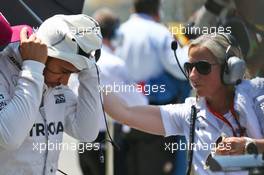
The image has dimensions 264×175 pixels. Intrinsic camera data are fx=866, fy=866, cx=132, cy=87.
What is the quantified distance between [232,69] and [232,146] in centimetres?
30

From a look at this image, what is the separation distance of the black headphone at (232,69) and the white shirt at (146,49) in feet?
6.62

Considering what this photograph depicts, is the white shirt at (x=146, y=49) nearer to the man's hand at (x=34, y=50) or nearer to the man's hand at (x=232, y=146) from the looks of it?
the man's hand at (x=232, y=146)

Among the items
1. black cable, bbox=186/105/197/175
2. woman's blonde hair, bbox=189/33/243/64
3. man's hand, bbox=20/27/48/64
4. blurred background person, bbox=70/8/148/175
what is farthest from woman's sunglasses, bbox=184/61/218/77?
blurred background person, bbox=70/8/148/175

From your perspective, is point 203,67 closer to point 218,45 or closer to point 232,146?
point 218,45

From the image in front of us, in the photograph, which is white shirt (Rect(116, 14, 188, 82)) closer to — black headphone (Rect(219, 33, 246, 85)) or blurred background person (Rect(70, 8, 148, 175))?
blurred background person (Rect(70, 8, 148, 175))

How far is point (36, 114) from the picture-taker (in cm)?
300

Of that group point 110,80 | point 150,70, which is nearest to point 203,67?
point 110,80

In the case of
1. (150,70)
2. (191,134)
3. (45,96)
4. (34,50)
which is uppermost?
(34,50)

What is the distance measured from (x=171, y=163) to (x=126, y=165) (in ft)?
1.55

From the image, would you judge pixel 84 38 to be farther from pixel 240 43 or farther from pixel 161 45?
pixel 161 45

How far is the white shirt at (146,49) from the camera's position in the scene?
5594mm

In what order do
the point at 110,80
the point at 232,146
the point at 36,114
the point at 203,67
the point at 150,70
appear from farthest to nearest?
1. the point at 150,70
2. the point at 110,80
3. the point at 203,67
4. the point at 232,146
5. the point at 36,114

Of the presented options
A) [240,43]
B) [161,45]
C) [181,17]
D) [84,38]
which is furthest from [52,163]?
[161,45]

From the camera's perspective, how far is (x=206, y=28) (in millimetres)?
3918
